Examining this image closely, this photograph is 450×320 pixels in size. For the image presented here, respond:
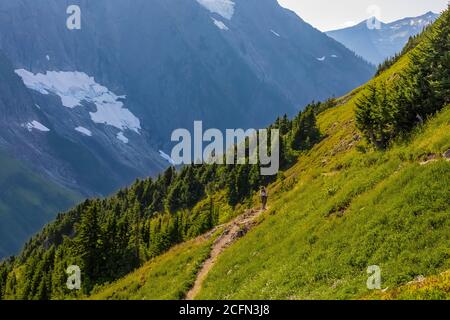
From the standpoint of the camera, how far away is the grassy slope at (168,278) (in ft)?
134

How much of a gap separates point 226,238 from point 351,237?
2009 cm

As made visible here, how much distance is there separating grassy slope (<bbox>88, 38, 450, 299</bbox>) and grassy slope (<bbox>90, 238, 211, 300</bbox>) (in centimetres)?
16

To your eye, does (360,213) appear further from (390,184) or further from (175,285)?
(175,285)

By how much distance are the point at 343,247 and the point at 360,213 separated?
305 centimetres

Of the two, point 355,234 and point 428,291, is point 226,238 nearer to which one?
point 355,234

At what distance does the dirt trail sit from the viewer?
133 ft

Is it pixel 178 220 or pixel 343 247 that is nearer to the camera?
pixel 343 247

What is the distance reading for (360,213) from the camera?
31.1m

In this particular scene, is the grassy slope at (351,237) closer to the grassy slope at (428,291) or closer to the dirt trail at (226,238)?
the grassy slope at (428,291)

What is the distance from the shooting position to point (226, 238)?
47.9m

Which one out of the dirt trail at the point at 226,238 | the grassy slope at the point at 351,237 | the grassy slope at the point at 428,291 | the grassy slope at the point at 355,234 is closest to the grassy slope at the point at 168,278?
the grassy slope at the point at 351,237

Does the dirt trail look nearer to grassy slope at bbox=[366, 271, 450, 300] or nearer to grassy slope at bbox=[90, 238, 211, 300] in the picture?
grassy slope at bbox=[90, 238, 211, 300]

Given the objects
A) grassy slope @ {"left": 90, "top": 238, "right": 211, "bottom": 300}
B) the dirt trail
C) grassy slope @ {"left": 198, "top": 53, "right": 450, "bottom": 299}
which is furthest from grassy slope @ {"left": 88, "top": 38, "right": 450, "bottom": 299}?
the dirt trail
